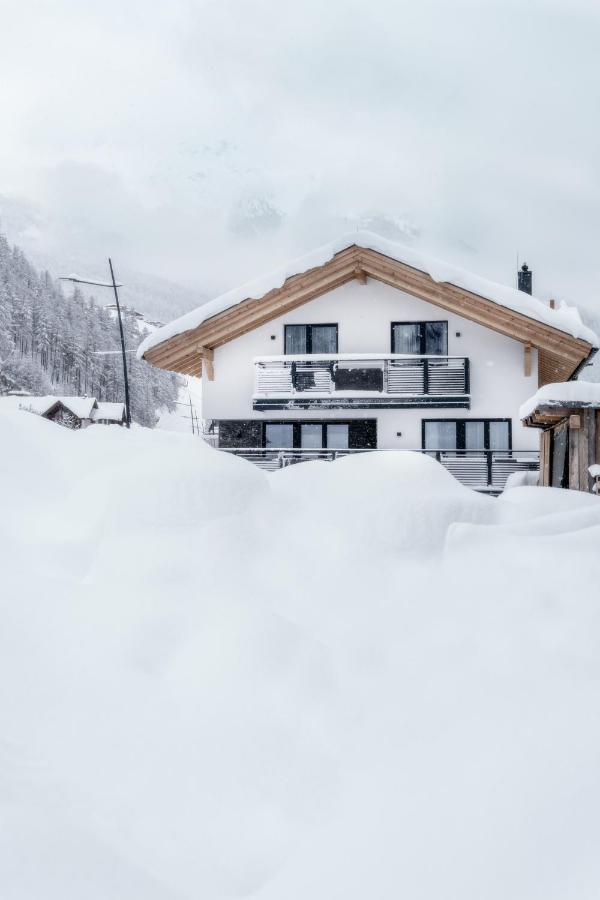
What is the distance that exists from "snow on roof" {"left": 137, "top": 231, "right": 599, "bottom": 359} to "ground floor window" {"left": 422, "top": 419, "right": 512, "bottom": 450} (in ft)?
10.2

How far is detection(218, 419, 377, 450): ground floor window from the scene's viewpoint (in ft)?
65.8

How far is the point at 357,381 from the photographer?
64.2 feet

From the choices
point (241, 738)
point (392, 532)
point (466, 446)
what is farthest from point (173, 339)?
point (241, 738)

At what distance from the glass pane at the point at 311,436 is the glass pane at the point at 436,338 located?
3.65m

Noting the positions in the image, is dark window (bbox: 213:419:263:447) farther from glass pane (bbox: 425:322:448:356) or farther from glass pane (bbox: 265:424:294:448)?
glass pane (bbox: 425:322:448:356)

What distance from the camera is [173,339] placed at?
733 inches

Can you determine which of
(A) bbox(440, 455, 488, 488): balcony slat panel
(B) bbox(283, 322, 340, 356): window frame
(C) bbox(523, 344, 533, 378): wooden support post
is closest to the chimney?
(C) bbox(523, 344, 533, 378): wooden support post

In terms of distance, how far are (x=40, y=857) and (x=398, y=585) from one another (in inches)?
77.9

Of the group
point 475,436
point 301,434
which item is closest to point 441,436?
point 475,436

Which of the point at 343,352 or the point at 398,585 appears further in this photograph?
the point at 343,352

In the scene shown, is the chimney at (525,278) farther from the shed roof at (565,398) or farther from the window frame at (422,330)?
the shed roof at (565,398)

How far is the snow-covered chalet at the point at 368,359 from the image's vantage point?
17750 mm

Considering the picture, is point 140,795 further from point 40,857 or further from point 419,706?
point 419,706

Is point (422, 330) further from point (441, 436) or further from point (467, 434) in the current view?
point (467, 434)
